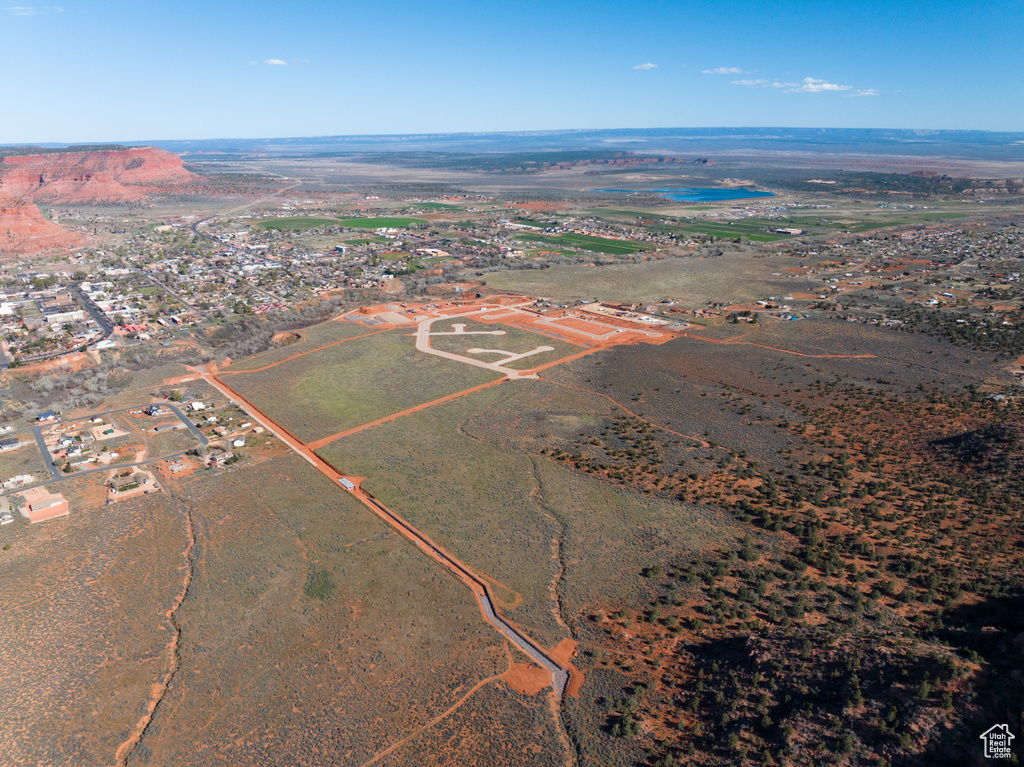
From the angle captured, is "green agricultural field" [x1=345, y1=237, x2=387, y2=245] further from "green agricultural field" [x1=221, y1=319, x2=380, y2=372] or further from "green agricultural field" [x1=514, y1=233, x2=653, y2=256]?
"green agricultural field" [x1=221, y1=319, x2=380, y2=372]

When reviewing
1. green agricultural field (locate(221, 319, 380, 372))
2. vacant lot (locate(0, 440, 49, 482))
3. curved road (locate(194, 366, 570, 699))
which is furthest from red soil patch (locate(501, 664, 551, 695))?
green agricultural field (locate(221, 319, 380, 372))

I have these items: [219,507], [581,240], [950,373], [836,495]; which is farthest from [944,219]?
[219,507]

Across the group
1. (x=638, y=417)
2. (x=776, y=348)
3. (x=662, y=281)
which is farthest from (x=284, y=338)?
(x=662, y=281)

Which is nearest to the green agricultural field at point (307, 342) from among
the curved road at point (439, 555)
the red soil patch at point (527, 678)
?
the curved road at point (439, 555)

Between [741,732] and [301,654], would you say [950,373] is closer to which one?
[741,732]

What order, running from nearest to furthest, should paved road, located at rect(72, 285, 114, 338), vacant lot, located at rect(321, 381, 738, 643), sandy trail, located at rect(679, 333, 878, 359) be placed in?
vacant lot, located at rect(321, 381, 738, 643)
sandy trail, located at rect(679, 333, 878, 359)
paved road, located at rect(72, 285, 114, 338)
